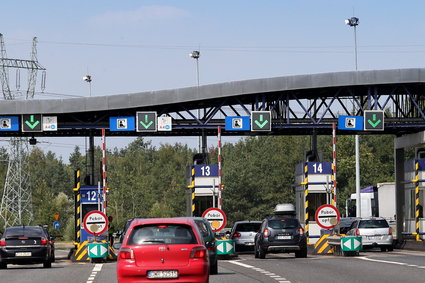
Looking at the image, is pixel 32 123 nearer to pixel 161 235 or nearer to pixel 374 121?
pixel 374 121

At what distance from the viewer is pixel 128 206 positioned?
165125 millimetres

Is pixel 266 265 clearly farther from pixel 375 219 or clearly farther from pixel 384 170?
pixel 384 170

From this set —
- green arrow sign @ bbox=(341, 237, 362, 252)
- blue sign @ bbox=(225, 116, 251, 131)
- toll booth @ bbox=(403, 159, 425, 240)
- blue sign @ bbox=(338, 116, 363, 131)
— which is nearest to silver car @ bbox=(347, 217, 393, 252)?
toll booth @ bbox=(403, 159, 425, 240)

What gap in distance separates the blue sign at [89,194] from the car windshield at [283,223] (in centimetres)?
923

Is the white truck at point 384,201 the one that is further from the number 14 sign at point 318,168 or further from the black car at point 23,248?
the black car at point 23,248

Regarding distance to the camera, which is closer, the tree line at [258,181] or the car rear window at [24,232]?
the car rear window at [24,232]

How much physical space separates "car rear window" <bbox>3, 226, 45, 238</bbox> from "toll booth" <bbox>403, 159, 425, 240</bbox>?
1715 centimetres

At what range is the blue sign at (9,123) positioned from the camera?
46.7m

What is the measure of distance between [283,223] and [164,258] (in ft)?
58.6

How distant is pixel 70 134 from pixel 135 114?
3280mm

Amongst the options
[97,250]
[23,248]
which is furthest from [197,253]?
[97,250]

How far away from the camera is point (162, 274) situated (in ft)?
58.7

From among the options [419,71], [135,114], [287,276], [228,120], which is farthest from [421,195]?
[287,276]

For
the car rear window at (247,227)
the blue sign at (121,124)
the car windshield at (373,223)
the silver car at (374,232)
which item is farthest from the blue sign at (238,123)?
the car windshield at (373,223)
